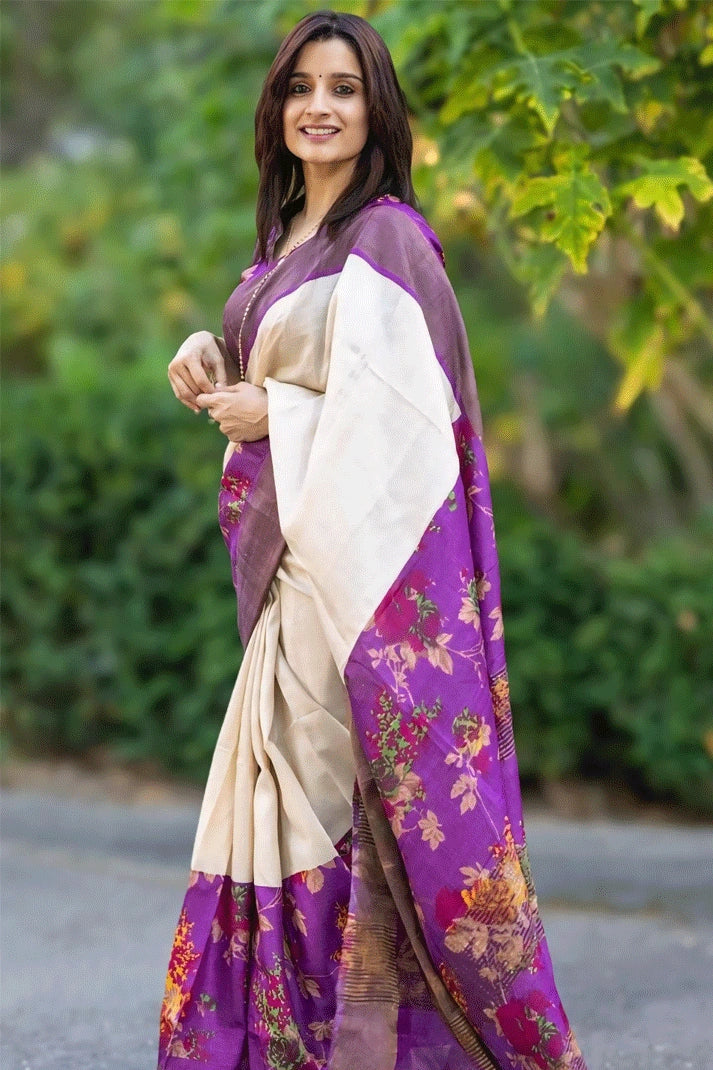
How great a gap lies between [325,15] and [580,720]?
3.59 meters

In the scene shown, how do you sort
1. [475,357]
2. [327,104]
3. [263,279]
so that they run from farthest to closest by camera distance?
[475,357]
[263,279]
[327,104]

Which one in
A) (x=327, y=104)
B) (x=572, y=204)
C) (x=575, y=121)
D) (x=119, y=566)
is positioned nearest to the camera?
(x=327, y=104)

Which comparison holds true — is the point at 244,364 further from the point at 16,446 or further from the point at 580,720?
the point at 16,446

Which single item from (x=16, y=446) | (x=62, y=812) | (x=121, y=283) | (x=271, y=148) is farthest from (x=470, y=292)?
(x=271, y=148)

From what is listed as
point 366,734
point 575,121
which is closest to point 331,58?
point 575,121

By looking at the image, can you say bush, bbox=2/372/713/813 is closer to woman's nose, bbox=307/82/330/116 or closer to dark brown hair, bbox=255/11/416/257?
dark brown hair, bbox=255/11/416/257

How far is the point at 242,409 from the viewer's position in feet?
8.50

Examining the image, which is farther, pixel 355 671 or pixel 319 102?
pixel 319 102

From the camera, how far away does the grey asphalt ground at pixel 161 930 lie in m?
3.29

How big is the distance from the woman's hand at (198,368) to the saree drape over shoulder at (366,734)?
132 millimetres

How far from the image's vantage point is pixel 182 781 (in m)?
6.46

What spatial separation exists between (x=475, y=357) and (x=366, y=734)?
17.4 feet

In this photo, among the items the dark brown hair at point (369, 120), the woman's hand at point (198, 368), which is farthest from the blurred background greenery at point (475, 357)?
the woman's hand at point (198, 368)

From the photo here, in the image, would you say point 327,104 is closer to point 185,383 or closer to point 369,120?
point 369,120
